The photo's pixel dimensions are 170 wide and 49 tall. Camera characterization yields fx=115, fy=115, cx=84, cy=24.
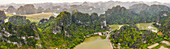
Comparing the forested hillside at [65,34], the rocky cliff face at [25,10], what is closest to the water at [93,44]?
the forested hillside at [65,34]

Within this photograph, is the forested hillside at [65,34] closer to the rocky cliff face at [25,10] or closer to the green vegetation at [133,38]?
the green vegetation at [133,38]

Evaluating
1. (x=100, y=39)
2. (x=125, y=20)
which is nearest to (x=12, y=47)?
(x=100, y=39)

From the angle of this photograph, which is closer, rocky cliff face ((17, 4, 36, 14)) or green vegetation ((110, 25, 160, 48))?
green vegetation ((110, 25, 160, 48))

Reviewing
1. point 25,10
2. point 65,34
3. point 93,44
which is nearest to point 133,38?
point 93,44

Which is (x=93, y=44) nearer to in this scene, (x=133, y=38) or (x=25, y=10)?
(x=133, y=38)

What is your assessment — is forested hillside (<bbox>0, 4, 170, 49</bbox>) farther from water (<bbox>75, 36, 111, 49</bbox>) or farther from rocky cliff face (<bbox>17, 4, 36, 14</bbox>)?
rocky cliff face (<bbox>17, 4, 36, 14</bbox>)

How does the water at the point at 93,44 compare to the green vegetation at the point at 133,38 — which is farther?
the water at the point at 93,44

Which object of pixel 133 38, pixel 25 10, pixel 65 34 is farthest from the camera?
pixel 25 10

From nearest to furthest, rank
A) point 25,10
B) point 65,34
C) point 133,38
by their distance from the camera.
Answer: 1. point 133,38
2. point 65,34
3. point 25,10

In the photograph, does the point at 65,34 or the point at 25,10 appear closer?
the point at 65,34

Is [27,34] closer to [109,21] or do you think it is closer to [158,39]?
[158,39]

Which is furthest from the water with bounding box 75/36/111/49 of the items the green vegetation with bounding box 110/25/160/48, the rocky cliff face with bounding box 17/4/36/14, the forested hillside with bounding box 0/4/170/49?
the rocky cliff face with bounding box 17/4/36/14
